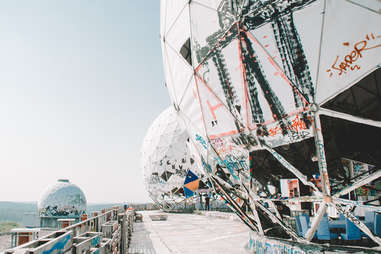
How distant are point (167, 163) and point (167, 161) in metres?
0.21

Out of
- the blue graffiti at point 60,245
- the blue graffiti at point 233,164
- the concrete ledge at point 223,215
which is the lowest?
the concrete ledge at point 223,215

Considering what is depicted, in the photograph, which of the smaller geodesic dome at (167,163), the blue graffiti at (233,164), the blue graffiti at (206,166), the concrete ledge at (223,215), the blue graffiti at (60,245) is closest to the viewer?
the blue graffiti at (60,245)

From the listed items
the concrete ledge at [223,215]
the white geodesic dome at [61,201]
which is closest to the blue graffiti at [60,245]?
the concrete ledge at [223,215]

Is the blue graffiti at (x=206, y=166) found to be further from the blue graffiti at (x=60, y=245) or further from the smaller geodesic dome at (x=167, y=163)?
the smaller geodesic dome at (x=167, y=163)

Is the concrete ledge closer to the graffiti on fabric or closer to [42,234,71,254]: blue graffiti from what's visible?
the graffiti on fabric

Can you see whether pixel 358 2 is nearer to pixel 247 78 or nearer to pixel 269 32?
pixel 269 32

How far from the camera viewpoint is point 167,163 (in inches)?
1085

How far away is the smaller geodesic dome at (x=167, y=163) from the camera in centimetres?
2714

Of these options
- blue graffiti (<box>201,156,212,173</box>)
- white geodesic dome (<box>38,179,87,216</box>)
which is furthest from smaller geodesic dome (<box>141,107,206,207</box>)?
blue graffiti (<box>201,156,212,173</box>)

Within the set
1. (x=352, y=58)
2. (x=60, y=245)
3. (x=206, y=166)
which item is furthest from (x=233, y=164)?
(x=60, y=245)

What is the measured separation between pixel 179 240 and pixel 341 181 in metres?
6.47

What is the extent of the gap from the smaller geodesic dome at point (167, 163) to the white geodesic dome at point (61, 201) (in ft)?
26.2

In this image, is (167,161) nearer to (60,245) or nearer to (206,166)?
(206,166)

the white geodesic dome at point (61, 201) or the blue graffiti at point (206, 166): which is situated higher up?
the blue graffiti at point (206, 166)
